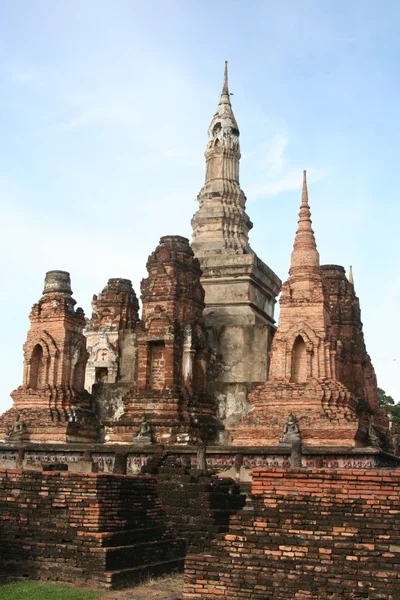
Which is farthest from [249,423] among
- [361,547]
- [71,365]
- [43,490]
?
[361,547]

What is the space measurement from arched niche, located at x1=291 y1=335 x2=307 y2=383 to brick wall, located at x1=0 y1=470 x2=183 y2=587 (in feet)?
34.8

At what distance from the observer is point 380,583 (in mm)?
8133

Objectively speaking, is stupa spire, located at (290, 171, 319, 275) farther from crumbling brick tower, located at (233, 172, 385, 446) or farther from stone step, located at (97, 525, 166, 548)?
stone step, located at (97, 525, 166, 548)

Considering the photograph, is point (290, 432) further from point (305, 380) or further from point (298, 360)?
point (298, 360)

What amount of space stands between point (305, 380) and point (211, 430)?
3383 mm

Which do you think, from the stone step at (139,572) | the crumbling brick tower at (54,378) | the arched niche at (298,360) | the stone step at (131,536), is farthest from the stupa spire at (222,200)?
the stone step at (139,572)

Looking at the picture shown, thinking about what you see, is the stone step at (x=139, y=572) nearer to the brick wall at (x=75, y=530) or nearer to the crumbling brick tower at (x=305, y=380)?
the brick wall at (x=75, y=530)

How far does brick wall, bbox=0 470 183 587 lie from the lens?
10.4 metres

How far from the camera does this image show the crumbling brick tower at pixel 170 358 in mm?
22359

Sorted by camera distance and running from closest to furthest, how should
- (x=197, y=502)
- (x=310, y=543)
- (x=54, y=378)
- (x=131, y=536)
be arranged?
(x=310, y=543), (x=131, y=536), (x=197, y=502), (x=54, y=378)

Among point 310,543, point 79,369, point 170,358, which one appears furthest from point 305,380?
point 310,543

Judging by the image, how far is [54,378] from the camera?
79.5ft

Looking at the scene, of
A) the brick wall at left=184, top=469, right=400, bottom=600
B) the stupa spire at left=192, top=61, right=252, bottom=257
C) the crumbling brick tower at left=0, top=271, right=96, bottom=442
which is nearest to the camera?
the brick wall at left=184, top=469, right=400, bottom=600

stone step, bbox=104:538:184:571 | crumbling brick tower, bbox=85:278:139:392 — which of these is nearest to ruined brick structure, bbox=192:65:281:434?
Result: crumbling brick tower, bbox=85:278:139:392
